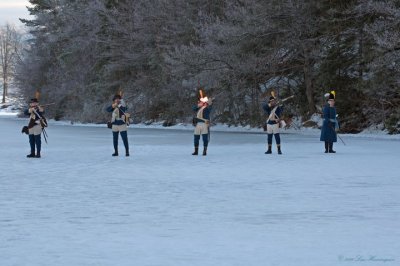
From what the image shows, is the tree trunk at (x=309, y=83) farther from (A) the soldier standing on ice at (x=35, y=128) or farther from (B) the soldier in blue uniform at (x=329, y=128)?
(A) the soldier standing on ice at (x=35, y=128)

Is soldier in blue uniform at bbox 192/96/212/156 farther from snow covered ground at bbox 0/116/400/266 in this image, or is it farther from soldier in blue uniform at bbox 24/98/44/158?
soldier in blue uniform at bbox 24/98/44/158

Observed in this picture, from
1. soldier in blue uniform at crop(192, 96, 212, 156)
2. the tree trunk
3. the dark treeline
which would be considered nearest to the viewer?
soldier in blue uniform at crop(192, 96, 212, 156)

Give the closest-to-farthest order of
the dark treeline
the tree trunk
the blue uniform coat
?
1. the blue uniform coat
2. the dark treeline
3. the tree trunk

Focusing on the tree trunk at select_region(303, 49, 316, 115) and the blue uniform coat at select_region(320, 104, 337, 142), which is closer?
the blue uniform coat at select_region(320, 104, 337, 142)

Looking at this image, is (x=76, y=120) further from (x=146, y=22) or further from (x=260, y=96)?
(x=260, y=96)

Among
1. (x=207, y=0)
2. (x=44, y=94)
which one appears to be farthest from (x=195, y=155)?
(x=44, y=94)

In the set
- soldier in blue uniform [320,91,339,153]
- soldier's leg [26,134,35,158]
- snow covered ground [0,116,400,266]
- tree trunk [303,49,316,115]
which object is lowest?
snow covered ground [0,116,400,266]

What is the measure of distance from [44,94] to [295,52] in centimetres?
4068

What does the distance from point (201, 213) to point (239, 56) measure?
105 feet

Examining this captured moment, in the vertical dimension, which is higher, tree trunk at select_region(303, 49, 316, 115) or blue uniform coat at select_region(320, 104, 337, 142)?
tree trunk at select_region(303, 49, 316, 115)

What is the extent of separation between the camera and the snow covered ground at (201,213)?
24.8 feet

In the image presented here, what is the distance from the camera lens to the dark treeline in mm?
34812

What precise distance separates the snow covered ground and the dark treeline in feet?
50.5

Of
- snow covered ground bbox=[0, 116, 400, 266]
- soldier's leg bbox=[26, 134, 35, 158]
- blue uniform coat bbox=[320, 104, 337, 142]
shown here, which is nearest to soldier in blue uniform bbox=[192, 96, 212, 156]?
snow covered ground bbox=[0, 116, 400, 266]
